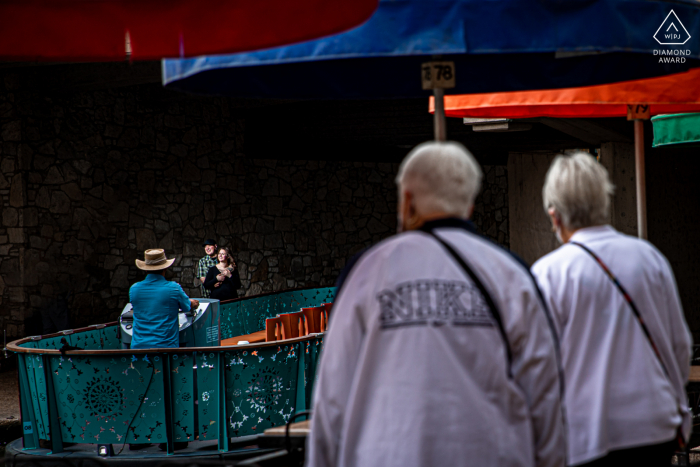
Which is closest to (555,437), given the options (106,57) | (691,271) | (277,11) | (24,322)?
(277,11)

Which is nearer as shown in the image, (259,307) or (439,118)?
(439,118)

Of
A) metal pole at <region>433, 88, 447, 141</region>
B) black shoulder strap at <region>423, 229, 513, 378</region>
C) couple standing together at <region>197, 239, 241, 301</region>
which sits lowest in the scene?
couple standing together at <region>197, 239, 241, 301</region>

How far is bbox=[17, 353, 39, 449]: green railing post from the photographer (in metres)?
5.88

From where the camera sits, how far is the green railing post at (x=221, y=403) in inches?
223

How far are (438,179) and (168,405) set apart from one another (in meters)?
4.39

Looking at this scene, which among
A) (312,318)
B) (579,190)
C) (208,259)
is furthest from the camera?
(208,259)

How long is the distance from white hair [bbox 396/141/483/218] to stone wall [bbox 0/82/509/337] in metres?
10.1

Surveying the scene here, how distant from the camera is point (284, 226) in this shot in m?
15.2

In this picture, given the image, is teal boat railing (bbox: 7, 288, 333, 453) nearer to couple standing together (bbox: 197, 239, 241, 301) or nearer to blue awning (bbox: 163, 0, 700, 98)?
blue awning (bbox: 163, 0, 700, 98)

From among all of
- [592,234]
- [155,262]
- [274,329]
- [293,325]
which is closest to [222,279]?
[293,325]

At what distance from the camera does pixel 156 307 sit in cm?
610

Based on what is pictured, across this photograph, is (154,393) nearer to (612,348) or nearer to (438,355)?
(612,348)

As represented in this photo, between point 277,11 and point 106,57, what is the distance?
0.67 m

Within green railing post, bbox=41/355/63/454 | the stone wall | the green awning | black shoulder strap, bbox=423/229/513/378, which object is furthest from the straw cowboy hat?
the stone wall
